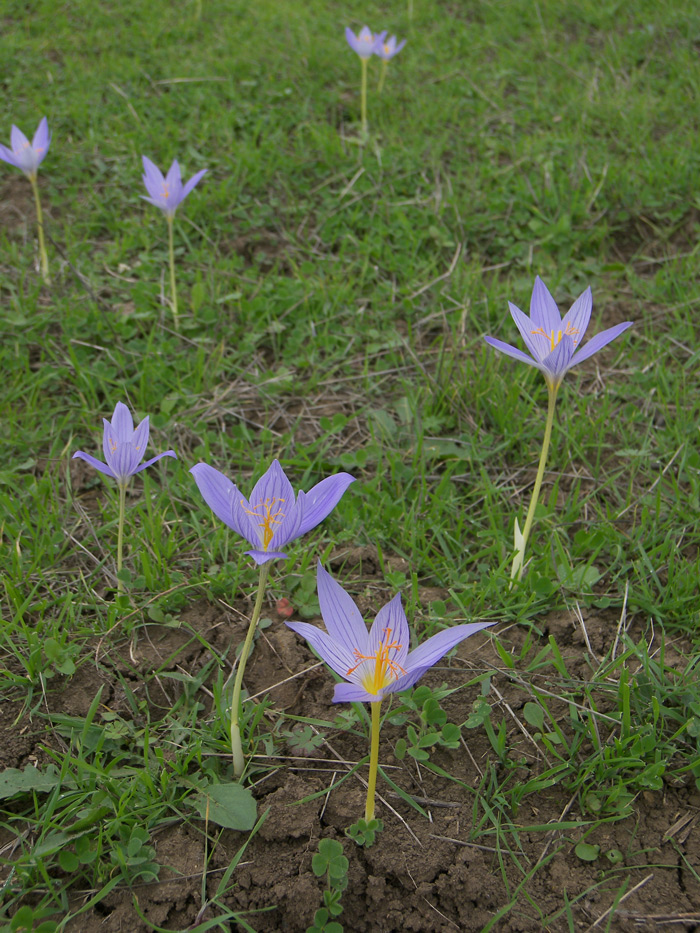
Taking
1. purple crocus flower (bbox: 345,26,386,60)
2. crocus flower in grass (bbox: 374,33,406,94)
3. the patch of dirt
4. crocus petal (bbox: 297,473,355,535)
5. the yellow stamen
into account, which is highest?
purple crocus flower (bbox: 345,26,386,60)

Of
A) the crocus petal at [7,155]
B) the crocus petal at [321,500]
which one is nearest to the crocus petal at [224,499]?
the crocus petal at [321,500]

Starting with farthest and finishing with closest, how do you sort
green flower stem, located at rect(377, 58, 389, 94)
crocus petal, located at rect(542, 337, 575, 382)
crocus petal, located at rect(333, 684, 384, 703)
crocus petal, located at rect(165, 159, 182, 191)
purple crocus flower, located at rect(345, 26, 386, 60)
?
green flower stem, located at rect(377, 58, 389, 94)
purple crocus flower, located at rect(345, 26, 386, 60)
crocus petal, located at rect(165, 159, 182, 191)
crocus petal, located at rect(542, 337, 575, 382)
crocus petal, located at rect(333, 684, 384, 703)

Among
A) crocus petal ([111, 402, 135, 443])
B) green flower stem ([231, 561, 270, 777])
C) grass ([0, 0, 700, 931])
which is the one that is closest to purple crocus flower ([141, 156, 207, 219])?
grass ([0, 0, 700, 931])

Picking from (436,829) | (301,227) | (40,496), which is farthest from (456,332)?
(436,829)

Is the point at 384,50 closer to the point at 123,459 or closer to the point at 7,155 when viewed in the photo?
the point at 7,155

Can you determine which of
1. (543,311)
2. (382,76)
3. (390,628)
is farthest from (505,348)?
(382,76)

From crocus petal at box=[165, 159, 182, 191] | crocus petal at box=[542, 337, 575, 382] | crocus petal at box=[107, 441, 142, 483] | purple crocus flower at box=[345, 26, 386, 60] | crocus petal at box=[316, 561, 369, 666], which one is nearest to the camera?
crocus petal at box=[316, 561, 369, 666]

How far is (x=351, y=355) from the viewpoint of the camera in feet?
9.53

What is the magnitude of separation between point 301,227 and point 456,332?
976 mm

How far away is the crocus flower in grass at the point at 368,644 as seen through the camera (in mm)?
1426

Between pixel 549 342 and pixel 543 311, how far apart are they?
9cm

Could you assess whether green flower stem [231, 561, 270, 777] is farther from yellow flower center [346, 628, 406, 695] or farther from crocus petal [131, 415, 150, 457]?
crocus petal [131, 415, 150, 457]

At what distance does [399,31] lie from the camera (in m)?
4.66

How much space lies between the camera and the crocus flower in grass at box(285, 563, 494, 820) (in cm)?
143
